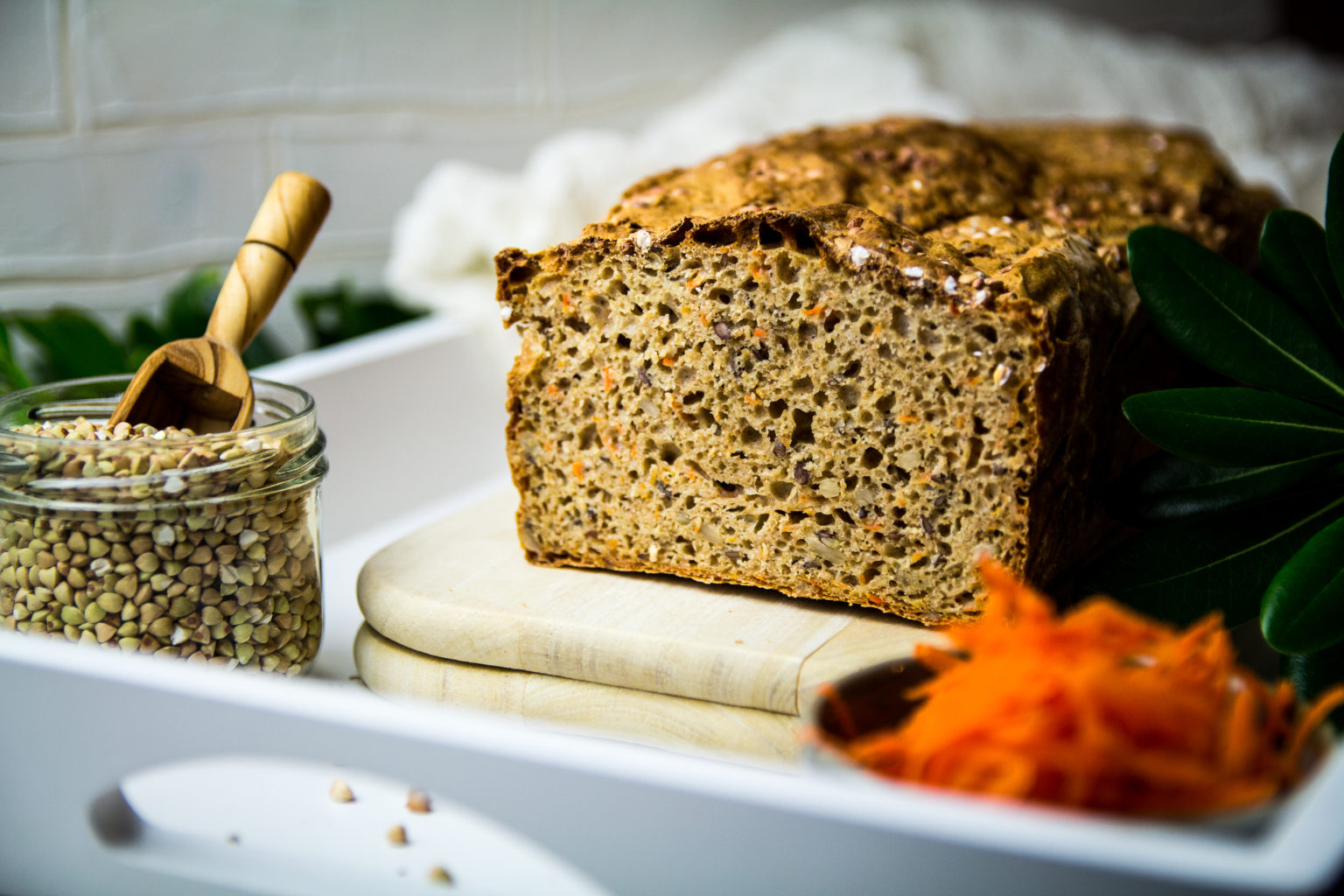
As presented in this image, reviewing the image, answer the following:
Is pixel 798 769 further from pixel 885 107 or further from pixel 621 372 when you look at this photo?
pixel 885 107

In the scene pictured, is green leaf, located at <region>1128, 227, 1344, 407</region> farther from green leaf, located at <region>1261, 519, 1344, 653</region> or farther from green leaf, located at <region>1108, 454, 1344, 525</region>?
green leaf, located at <region>1261, 519, 1344, 653</region>

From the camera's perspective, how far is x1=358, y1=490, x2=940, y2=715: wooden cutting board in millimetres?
1189

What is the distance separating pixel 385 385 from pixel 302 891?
1.09 metres

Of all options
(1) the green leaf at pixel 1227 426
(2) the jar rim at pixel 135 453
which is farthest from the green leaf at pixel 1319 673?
(2) the jar rim at pixel 135 453

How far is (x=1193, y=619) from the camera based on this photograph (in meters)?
1.17

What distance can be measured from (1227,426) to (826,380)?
0.38 metres

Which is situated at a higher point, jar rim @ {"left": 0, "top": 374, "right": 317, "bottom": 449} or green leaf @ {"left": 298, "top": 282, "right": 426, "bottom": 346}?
jar rim @ {"left": 0, "top": 374, "right": 317, "bottom": 449}

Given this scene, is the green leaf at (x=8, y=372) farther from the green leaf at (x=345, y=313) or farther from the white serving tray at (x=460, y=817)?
the white serving tray at (x=460, y=817)

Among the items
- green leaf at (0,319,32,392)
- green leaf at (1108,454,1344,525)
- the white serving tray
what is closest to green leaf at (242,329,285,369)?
Answer: green leaf at (0,319,32,392)

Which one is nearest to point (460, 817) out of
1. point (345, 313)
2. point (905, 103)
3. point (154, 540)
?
point (154, 540)

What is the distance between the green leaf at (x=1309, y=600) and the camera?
38.6 inches

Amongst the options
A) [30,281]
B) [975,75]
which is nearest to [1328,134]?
[975,75]

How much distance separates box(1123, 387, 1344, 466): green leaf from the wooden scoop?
0.92m

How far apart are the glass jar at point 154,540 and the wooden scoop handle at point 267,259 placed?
19 centimetres
